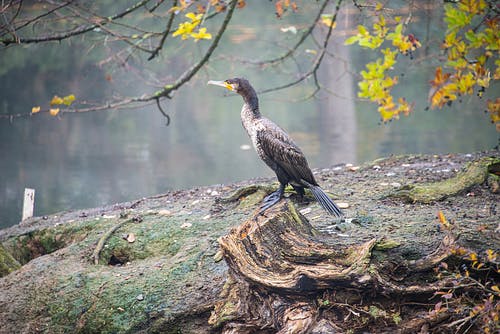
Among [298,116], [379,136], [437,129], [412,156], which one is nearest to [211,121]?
[298,116]

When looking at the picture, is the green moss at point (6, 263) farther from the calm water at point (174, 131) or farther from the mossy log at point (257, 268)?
the calm water at point (174, 131)

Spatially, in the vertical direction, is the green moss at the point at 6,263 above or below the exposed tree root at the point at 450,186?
below

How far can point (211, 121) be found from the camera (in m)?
15.6

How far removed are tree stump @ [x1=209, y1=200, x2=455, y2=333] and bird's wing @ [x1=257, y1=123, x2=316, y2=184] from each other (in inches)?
21.2

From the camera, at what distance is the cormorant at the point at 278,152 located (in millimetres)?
4480

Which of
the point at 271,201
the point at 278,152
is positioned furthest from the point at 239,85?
the point at 271,201

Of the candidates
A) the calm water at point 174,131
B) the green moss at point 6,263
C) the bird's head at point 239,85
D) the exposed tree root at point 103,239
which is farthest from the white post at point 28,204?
the bird's head at point 239,85

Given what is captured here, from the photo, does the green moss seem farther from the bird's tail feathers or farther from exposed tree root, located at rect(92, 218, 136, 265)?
the bird's tail feathers

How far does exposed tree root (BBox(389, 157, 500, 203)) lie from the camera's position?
497 centimetres

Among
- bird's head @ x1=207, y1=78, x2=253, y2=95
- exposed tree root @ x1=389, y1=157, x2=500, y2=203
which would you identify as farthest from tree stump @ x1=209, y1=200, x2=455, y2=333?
exposed tree root @ x1=389, y1=157, x2=500, y2=203

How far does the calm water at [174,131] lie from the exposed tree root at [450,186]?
15.7 ft

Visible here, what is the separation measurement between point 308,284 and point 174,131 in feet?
37.8

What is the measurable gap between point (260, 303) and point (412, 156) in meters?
3.39

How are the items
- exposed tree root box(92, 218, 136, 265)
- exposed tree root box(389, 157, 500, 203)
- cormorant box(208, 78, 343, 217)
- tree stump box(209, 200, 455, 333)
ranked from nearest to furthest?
tree stump box(209, 200, 455, 333)
cormorant box(208, 78, 343, 217)
exposed tree root box(92, 218, 136, 265)
exposed tree root box(389, 157, 500, 203)
